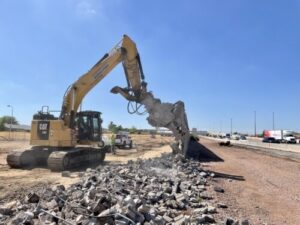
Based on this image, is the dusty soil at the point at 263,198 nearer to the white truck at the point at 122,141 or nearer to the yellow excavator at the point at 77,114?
the yellow excavator at the point at 77,114

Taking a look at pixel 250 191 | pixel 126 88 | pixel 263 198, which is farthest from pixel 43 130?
pixel 263 198

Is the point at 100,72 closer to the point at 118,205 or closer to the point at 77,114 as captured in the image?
the point at 77,114

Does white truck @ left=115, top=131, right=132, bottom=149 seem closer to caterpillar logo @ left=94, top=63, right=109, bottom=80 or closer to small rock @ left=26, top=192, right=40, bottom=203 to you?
caterpillar logo @ left=94, top=63, right=109, bottom=80

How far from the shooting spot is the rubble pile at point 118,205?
696cm

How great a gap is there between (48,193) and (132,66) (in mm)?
10652

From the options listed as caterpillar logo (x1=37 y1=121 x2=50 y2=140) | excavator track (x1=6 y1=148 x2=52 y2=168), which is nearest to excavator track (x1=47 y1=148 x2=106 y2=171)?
caterpillar logo (x1=37 y1=121 x2=50 y2=140)

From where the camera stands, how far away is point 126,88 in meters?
18.3

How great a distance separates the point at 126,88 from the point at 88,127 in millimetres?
3372

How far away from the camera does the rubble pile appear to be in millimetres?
6960

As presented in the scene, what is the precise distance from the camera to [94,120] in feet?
66.9

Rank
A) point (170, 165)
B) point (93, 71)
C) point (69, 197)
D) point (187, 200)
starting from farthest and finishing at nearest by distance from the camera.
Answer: point (93, 71)
point (170, 165)
point (187, 200)
point (69, 197)

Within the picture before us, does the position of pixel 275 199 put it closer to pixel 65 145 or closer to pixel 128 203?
pixel 128 203

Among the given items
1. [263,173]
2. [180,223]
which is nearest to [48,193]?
[180,223]

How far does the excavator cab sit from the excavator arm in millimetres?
1177
